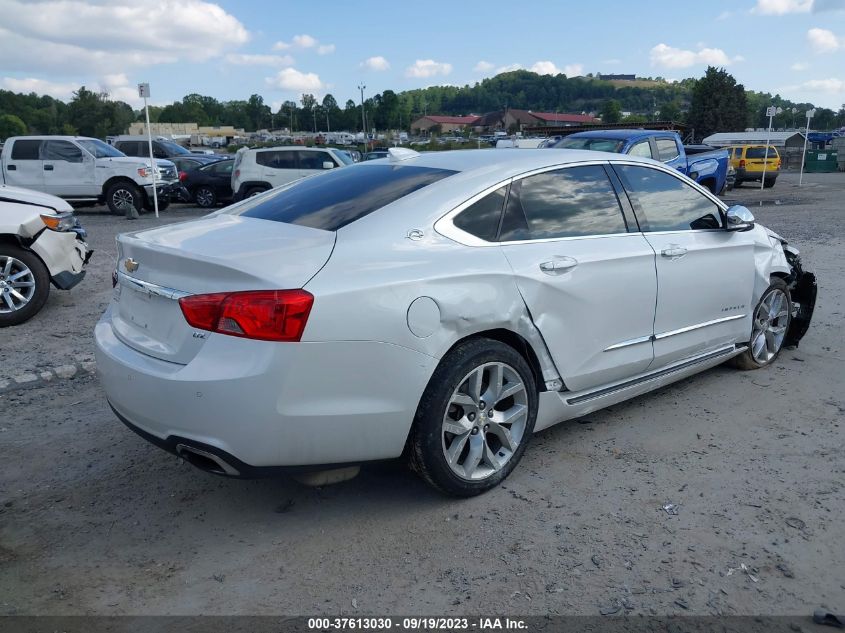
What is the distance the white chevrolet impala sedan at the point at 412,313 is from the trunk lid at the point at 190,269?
1 cm

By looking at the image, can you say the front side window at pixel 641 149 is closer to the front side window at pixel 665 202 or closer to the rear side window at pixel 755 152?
the front side window at pixel 665 202

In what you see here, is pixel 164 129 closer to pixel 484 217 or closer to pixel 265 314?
pixel 484 217

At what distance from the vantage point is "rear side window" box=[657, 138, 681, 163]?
45.2 ft

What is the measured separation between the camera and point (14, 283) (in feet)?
22.2

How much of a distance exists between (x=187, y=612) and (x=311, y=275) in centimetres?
136

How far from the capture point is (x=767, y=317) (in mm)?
5352

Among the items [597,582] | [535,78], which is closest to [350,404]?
[597,582]

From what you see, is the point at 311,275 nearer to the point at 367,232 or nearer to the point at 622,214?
the point at 367,232

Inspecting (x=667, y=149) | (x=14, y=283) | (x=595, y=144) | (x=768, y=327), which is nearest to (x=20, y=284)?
(x=14, y=283)

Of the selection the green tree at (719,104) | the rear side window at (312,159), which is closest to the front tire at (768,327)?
the rear side window at (312,159)

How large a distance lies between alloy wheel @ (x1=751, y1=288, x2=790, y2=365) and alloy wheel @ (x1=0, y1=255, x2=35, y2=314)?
20.9 ft

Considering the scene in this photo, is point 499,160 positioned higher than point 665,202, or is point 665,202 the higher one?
point 499,160

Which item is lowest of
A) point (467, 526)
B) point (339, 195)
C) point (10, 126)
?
point (467, 526)

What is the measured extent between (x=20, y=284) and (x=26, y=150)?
38.8 ft
